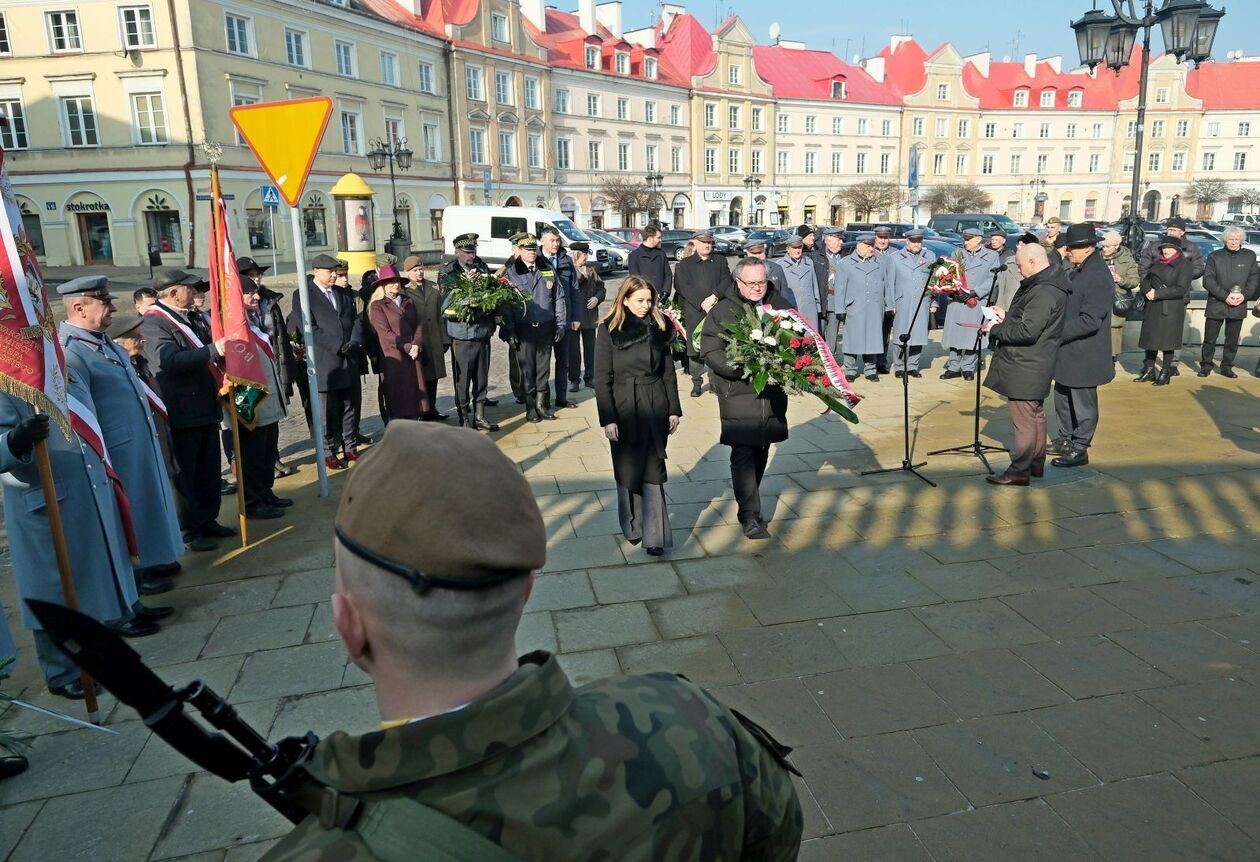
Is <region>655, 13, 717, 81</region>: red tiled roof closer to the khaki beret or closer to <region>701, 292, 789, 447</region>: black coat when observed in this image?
<region>701, 292, 789, 447</region>: black coat

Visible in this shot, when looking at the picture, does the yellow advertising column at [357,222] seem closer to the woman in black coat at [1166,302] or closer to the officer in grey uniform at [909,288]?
the officer in grey uniform at [909,288]

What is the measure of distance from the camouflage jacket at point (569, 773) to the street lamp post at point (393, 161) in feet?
110

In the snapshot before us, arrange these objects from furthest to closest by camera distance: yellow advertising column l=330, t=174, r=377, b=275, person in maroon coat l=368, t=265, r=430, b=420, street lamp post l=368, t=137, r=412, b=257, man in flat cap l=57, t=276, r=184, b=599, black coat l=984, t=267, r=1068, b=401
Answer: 1. street lamp post l=368, t=137, r=412, b=257
2. yellow advertising column l=330, t=174, r=377, b=275
3. person in maroon coat l=368, t=265, r=430, b=420
4. black coat l=984, t=267, r=1068, b=401
5. man in flat cap l=57, t=276, r=184, b=599

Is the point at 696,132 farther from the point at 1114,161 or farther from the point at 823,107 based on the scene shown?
the point at 1114,161

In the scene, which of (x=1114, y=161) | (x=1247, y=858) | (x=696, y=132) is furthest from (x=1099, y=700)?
(x=1114, y=161)

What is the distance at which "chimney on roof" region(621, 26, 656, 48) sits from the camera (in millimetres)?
57750

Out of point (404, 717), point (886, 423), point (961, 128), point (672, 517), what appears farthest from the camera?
point (961, 128)

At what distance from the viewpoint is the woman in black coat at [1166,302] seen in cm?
1102

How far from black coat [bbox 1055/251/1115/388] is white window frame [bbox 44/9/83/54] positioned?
127ft

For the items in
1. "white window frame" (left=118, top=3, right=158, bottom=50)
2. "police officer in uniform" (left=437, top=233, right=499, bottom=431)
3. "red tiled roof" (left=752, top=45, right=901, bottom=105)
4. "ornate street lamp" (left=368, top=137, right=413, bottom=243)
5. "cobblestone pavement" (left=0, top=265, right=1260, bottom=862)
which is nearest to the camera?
"cobblestone pavement" (left=0, top=265, right=1260, bottom=862)

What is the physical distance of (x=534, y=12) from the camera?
51625mm

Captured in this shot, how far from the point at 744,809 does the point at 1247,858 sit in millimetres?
2704

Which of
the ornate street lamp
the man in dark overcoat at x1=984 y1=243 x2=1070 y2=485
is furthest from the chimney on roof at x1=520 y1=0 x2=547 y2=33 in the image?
the man in dark overcoat at x1=984 y1=243 x2=1070 y2=485

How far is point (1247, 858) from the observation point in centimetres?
297
